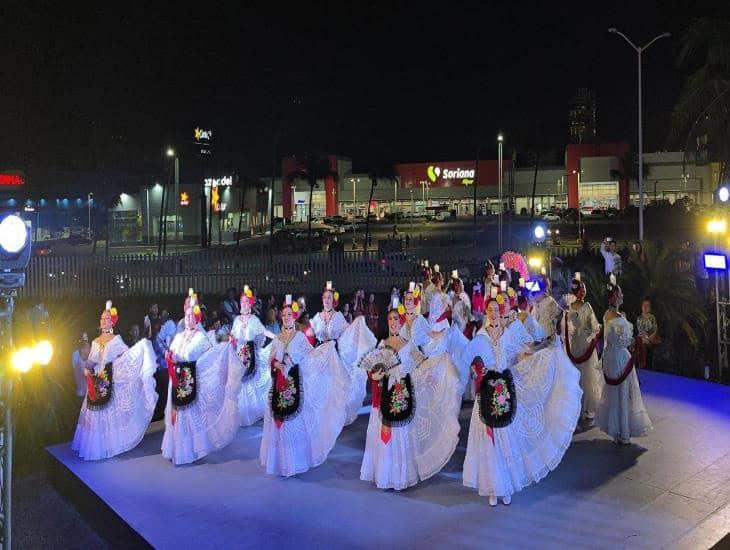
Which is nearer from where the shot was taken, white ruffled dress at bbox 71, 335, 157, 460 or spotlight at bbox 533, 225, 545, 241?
white ruffled dress at bbox 71, 335, 157, 460

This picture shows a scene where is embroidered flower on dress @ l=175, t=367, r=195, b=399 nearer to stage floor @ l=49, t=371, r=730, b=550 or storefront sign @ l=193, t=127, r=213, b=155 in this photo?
stage floor @ l=49, t=371, r=730, b=550

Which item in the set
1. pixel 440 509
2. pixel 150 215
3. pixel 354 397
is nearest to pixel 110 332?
pixel 354 397

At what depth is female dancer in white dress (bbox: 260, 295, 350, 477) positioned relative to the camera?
7.32 meters

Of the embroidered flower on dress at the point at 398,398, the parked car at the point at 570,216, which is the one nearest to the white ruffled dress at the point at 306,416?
the embroidered flower on dress at the point at 398,398

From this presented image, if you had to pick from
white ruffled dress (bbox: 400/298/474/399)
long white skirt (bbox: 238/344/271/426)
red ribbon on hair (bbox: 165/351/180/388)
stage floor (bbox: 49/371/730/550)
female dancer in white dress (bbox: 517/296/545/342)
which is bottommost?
stage floor (bbox: 49/371/730/550)

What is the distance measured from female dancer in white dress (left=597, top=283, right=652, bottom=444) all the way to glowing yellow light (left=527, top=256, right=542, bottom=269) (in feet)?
27.4

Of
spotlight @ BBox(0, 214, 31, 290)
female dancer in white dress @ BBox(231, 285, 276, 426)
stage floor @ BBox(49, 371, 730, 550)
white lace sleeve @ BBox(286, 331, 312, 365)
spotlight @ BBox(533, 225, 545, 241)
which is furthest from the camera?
spotlight @ BBox(533, 225, 545, 241)

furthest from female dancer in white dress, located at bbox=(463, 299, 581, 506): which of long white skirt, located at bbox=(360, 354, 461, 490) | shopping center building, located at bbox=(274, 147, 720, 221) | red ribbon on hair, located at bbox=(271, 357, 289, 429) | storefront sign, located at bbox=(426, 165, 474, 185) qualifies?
storefront sign, located at bbox=(426, 165, 474, 185)

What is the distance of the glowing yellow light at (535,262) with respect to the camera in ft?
54.6

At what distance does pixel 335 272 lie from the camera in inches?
794

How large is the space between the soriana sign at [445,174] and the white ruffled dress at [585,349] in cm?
4796

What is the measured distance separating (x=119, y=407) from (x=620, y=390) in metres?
5.69

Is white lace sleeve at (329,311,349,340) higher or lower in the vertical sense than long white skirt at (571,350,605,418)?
higher

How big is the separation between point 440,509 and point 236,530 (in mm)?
1799
